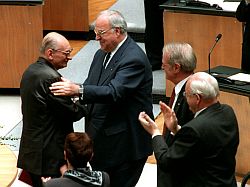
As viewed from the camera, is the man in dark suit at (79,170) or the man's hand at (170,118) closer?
the man in dark suit at (79,170)

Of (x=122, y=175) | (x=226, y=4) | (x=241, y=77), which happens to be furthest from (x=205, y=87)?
(x=226, y=4)

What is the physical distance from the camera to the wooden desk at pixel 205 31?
7828mm

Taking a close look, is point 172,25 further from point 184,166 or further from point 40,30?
point 184,166

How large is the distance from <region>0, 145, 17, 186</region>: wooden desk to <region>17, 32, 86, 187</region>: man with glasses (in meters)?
0.17

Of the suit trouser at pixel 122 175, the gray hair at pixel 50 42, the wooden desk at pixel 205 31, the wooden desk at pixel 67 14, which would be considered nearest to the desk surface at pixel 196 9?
the wooden desk at pixel 205 31

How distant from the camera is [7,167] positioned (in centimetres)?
518

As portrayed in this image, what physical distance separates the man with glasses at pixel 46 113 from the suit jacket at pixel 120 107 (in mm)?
183

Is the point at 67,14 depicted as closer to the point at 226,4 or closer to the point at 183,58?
the point at 226,4

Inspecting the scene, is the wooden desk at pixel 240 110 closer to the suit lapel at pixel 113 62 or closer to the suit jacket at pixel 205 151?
the suit lapel at pixel 113 62

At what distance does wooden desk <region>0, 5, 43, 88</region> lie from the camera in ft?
27.5

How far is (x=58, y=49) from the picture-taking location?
5383 millimetres

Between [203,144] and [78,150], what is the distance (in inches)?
28.0

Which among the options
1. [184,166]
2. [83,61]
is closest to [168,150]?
[184,166]

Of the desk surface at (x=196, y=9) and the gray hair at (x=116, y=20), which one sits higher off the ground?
the gray hair at (x=116, y=20)
